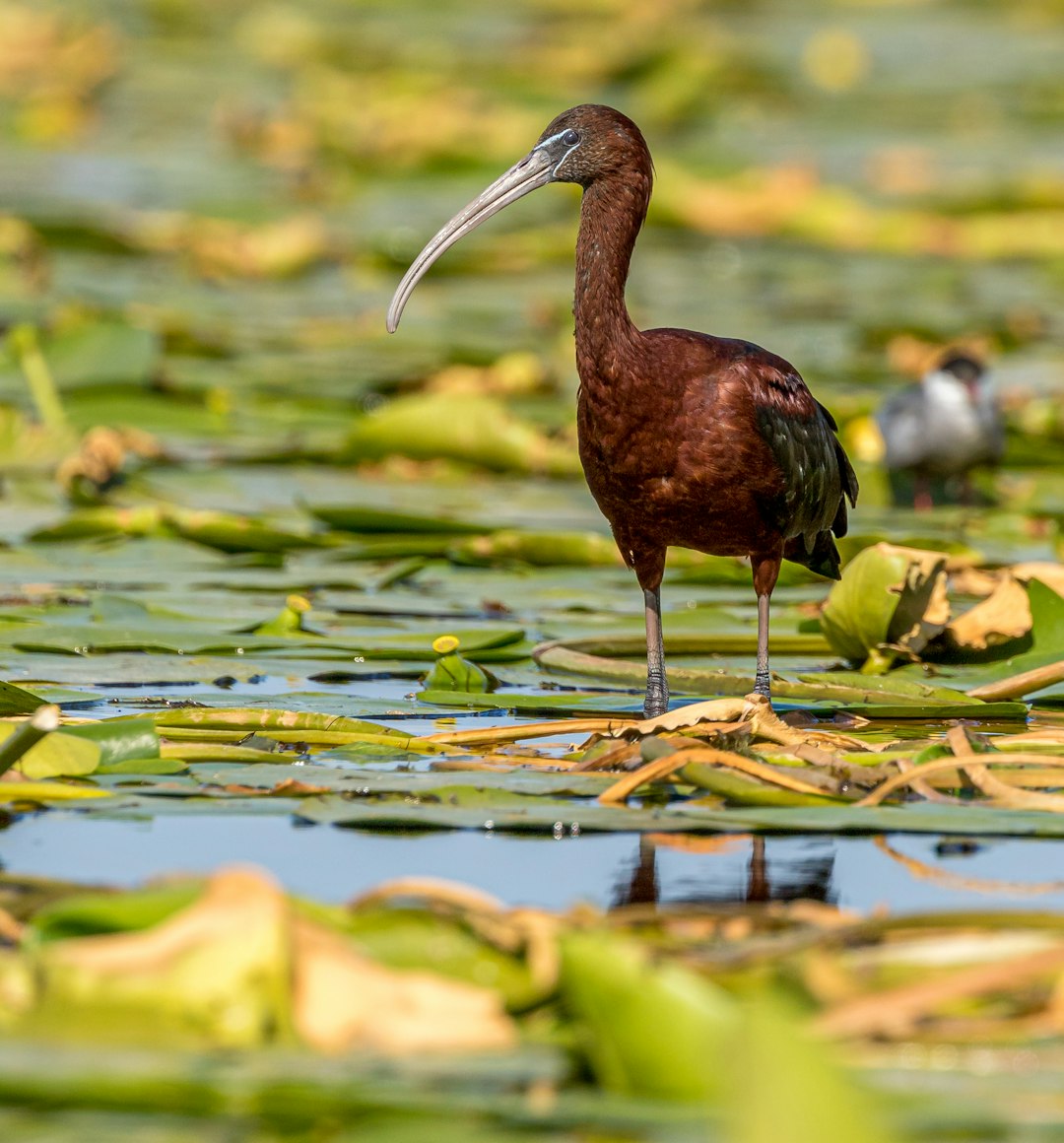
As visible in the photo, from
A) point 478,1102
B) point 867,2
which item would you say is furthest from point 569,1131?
point 867,2

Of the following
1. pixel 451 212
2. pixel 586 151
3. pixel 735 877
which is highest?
pixel 451 212

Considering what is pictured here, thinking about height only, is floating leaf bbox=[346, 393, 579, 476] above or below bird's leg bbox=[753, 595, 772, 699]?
above

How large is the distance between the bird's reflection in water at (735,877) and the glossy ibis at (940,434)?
4.44 meters

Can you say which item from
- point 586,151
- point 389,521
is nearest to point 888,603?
point 586,151

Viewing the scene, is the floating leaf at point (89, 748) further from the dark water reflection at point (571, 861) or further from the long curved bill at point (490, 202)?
the long curved bill at point (490, 202)

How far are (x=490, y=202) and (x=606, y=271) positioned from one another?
1.50 ft

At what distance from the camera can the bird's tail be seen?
5730 millimetres

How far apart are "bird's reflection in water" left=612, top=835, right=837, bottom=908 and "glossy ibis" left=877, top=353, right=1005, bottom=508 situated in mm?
4438

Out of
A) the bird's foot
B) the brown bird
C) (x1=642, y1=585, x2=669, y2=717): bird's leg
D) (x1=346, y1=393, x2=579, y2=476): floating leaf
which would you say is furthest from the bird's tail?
(x1=346, y1=393, x2=579, y2=476): floating leaf

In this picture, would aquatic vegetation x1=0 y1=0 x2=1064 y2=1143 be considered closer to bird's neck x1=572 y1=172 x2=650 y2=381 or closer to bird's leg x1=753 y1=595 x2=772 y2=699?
bird's leg x1=753 y1=595 x2=772 y2=699

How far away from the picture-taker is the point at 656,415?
4.95 meters

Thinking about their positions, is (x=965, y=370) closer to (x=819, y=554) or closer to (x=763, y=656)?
(x=819, y=554)

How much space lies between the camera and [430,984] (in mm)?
2760

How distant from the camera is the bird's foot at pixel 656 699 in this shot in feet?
16.5
